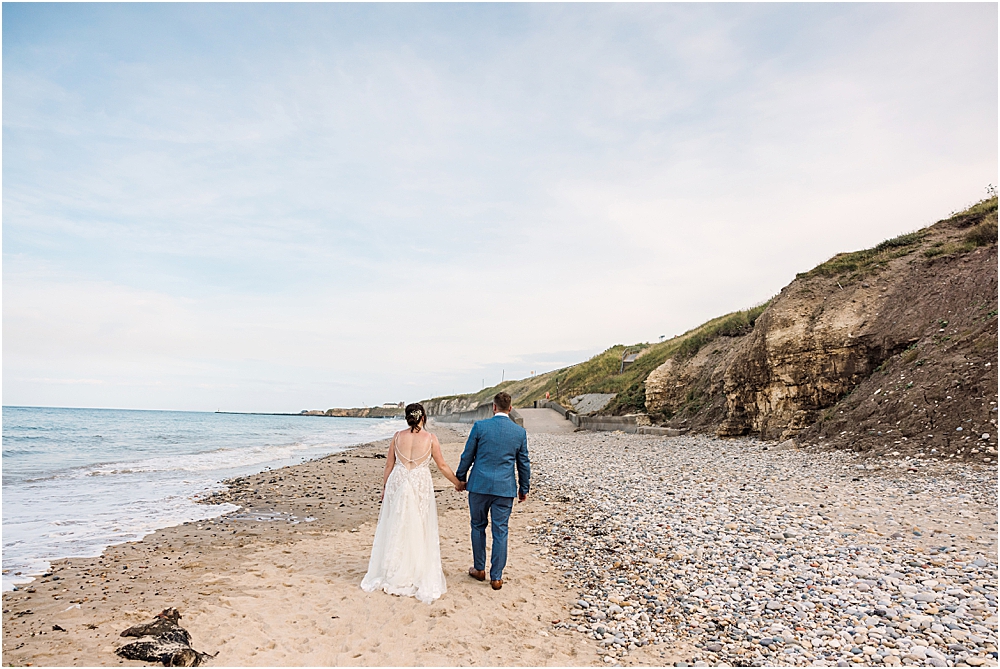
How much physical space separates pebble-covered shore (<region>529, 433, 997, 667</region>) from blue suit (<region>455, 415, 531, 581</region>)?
1.07 metres

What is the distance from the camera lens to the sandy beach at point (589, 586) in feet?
15.9

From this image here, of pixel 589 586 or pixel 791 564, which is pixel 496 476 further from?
pixel 791 564

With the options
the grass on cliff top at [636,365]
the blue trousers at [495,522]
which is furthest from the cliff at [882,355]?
the blue trousers at [495,522]

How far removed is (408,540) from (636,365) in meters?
A: 36.9

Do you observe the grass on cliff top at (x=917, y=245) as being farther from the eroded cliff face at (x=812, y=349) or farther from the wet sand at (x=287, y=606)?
the wet sand at (x=287, y=606)

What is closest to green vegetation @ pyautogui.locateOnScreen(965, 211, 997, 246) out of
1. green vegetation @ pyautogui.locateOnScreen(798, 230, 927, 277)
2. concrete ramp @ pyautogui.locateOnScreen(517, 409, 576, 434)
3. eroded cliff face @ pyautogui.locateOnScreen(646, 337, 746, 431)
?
green vegetation @ pyautogui.locateOnScreen(798, 230, 927, 277)

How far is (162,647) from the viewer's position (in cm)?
461

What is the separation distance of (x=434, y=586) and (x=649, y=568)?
2.49m

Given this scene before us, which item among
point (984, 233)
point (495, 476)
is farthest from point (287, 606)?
point (984, 233)

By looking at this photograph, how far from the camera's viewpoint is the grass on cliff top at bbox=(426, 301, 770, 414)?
94.5 ft

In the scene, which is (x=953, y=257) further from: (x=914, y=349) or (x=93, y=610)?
(x=93, y=610)

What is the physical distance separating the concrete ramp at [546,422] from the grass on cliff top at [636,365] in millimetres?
1966

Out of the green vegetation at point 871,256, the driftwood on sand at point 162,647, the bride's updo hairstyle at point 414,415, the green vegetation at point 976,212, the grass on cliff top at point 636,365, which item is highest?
the green vegetation at point 976,212

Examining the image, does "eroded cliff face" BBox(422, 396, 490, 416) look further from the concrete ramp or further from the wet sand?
the wet sand
